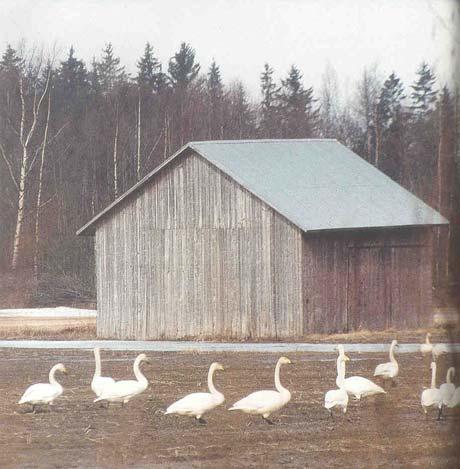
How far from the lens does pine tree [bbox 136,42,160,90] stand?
3781 centimetres

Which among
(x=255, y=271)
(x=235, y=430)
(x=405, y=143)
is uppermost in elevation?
(x=405, y=143)

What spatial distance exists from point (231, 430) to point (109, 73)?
28.4m

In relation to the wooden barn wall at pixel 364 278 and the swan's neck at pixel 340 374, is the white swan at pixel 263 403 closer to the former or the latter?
the swan's neck at pixel 340 374

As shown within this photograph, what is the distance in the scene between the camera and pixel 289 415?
47.7 feet

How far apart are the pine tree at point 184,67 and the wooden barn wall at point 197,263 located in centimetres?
581

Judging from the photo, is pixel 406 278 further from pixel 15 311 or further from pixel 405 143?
pixel 15 311

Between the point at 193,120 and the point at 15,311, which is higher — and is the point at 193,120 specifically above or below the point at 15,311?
above

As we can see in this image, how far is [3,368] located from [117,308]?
7599 millimetres

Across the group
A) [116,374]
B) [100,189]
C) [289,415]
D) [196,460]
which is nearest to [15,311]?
[100,189]

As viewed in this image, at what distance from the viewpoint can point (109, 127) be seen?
42.3 m

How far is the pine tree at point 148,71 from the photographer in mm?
37812

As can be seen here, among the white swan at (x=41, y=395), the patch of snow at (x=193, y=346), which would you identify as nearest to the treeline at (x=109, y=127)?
the patch of snow at (x=193, y=346)

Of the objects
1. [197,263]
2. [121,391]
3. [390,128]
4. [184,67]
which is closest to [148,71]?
[184,67]

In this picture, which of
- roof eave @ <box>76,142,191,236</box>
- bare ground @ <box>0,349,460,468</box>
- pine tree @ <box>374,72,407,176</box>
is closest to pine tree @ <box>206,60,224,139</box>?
roof eave @ <box>76,142,191,236</box>
